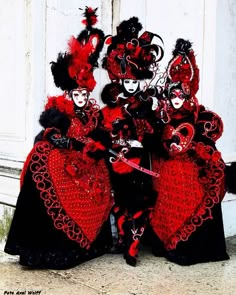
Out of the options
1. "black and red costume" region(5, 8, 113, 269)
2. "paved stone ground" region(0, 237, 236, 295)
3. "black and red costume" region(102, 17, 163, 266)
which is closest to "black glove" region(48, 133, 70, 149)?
"black and red costume" region(5, 8, 113, 269)

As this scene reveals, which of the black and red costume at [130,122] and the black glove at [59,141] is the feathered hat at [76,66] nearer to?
the black and red costume at [130,122]

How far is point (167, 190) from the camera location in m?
3.26

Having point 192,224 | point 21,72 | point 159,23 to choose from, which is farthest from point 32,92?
point 192,224

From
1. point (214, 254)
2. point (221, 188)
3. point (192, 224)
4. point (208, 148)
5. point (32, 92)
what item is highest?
point (32, 92)

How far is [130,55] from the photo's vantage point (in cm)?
313

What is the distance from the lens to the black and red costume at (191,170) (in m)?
3.13

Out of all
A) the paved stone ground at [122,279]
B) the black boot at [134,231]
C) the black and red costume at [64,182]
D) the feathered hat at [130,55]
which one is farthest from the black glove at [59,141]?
the paved stone ground at [122,279]

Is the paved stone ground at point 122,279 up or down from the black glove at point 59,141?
down

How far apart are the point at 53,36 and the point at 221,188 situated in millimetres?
1681

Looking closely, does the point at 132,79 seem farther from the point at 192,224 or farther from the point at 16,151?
the point at 16,151

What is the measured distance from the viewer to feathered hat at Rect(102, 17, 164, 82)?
3.13 meters

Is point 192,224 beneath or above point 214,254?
above

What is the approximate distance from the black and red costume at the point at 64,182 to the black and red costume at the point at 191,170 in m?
0.45

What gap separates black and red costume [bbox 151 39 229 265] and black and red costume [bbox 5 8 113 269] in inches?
17.9
